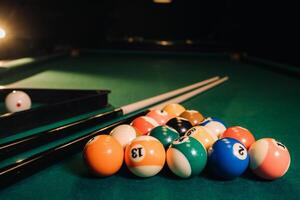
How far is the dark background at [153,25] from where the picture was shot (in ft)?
25.2

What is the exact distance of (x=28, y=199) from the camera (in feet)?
4.83

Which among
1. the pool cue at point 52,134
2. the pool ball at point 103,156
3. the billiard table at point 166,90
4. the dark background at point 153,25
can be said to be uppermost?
the dark background at point 153,25

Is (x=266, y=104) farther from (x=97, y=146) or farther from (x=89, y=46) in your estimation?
(x=89, y=46)

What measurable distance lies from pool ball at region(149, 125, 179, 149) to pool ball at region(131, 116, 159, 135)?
7.2 inches

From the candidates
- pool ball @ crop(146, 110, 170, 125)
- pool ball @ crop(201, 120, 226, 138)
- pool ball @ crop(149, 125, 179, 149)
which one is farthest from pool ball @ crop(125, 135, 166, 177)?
pool ball @ crop(146, 110, 170, 125)

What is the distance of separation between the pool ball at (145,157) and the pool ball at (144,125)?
0.38 metres

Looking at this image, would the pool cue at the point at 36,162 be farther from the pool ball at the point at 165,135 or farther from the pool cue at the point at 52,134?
the pool ball at the point at 165,135

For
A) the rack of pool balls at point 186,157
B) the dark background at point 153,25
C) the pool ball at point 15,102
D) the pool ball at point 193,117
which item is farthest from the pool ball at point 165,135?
the dark background at point 153,25

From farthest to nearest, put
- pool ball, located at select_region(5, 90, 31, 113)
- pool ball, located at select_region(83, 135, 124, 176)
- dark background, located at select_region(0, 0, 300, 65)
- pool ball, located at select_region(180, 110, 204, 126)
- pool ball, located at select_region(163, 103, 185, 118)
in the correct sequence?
dark background, located at select_region(0, 0, 300, 65), pool ball, located at select_region(5, 90, 31, 113), pool ball, located at select_region(163, 103, 185, 118), pool ball, located at select_region(180, 110, 204, 126), pool ball, located at select_region(83, 135, 124, 176)

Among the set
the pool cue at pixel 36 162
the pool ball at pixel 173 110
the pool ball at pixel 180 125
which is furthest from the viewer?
the pool ball at pixel 173 110

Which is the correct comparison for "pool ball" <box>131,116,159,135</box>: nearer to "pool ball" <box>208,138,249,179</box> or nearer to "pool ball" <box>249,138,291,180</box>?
"pool ball" <box>208,138,249,179</box>

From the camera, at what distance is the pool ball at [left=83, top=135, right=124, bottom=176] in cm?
168

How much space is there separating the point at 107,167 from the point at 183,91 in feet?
7.54

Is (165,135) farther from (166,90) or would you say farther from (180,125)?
(166,90)
